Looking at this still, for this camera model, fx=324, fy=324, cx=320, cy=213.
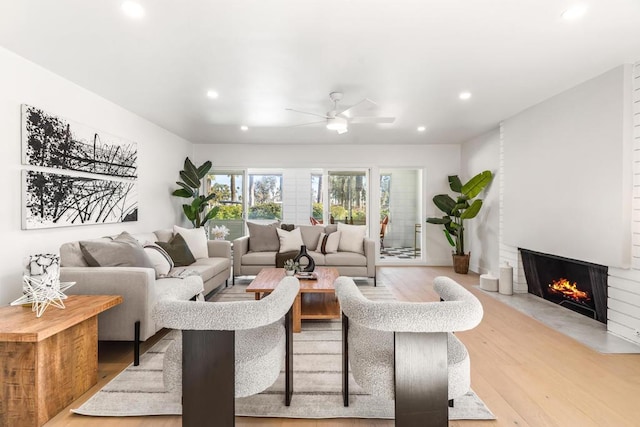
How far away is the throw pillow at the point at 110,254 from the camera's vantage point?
2.65m

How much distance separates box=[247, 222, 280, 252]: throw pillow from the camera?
5051 mm

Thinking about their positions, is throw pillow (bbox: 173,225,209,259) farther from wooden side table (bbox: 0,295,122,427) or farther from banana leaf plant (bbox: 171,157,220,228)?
wooden side table (bbox: 0,295,122,427)

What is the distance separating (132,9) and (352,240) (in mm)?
3885

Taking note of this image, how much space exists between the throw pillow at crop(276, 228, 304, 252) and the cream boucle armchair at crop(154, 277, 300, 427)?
3.36 meters

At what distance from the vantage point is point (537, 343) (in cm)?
281

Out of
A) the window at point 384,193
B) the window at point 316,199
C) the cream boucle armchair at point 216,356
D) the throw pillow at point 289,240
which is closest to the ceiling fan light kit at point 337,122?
the throw pillow at point 289,240

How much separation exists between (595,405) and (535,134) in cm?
311

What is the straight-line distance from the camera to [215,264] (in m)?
4.00

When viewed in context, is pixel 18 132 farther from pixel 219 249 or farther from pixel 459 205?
pixel 459 205

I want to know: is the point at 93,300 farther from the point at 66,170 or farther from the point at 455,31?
the point at 455,31

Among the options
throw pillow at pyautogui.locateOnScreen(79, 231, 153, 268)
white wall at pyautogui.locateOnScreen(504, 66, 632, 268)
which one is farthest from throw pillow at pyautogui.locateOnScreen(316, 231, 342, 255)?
throw pillow at pyautogui.locateOnScreen(79, 231, 153, 268)

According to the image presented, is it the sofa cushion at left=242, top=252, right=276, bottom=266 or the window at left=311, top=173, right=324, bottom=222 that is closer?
the sofa cushion at left=242, top=252, right=276, bottom=266

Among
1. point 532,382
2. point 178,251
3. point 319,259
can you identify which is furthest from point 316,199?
point 532,382

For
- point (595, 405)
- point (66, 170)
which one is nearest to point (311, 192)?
point (66, 170)
